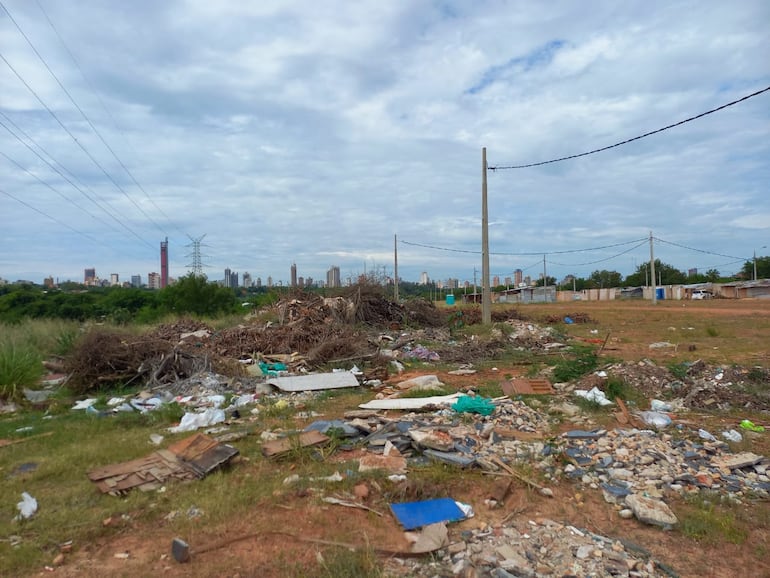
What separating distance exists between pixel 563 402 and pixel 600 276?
263 feet

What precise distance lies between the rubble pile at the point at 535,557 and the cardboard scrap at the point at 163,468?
2368 millimetres

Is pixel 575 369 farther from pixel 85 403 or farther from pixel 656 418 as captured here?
pixel 85 403

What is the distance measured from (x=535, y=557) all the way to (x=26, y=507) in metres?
4.02

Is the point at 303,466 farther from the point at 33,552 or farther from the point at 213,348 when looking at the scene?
the point at 213,348

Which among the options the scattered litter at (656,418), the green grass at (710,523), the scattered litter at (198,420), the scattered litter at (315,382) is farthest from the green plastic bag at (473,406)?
the scattered litter at (198,420)

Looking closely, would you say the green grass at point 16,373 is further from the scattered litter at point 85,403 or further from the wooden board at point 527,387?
the wooden board at point 527,387

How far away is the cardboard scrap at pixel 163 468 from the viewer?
443 cm

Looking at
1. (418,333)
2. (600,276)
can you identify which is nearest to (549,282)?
(600,276)

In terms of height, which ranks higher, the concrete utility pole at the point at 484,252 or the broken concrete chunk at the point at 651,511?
the concrete utility pole at the point at 484,252

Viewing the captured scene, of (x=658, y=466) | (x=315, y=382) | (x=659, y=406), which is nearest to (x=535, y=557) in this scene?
(x=658, y=466)

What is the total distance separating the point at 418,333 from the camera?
1625cm

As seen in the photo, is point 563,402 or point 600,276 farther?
point 600,276

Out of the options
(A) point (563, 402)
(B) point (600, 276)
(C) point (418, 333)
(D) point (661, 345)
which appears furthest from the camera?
(B) point (600, 276)

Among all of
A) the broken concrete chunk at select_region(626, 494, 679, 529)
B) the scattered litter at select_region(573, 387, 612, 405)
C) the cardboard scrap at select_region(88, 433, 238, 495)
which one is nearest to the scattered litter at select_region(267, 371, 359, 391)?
the cardboard scrap at select_region(88, 433, 238, 495)
